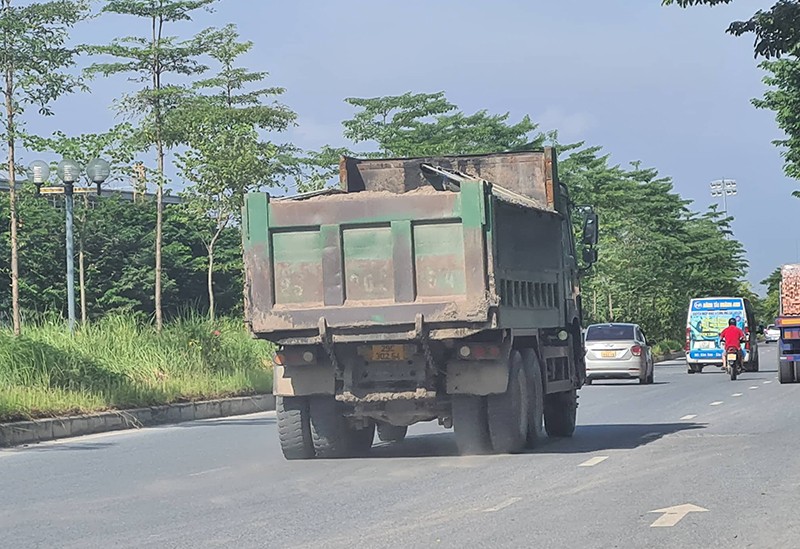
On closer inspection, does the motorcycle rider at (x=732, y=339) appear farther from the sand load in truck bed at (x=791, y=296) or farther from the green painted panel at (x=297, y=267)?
the green painted panel at (x=297, y=267)

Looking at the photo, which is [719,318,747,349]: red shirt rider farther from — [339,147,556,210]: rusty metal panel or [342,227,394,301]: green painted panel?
[342,227,394,301]: green painted panel

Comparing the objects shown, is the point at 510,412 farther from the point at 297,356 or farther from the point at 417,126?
the point at 417,126

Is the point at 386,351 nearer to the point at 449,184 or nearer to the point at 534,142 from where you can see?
the point at 449,184

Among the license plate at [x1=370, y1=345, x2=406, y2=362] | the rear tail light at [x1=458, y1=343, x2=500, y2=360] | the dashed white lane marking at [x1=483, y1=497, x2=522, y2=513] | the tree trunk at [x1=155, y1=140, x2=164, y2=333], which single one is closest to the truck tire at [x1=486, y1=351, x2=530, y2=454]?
the rear tail light at [x1=458, y1=343, x2=500, y2=360]

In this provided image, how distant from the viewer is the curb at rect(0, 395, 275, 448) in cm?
1770

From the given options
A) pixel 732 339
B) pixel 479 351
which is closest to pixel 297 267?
pixel 479 351

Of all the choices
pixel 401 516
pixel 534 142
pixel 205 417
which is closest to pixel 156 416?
pixel 205 417

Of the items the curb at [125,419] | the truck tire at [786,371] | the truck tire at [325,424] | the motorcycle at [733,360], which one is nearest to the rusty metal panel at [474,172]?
the truck tire at [325,424]

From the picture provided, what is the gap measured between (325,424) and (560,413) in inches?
147

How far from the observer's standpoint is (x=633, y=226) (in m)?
67.2

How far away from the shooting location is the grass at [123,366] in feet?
64.1

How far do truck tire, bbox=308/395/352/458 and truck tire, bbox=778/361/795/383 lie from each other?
60.5ft

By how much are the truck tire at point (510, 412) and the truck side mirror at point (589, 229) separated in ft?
11.7

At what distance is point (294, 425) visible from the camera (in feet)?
49.0
